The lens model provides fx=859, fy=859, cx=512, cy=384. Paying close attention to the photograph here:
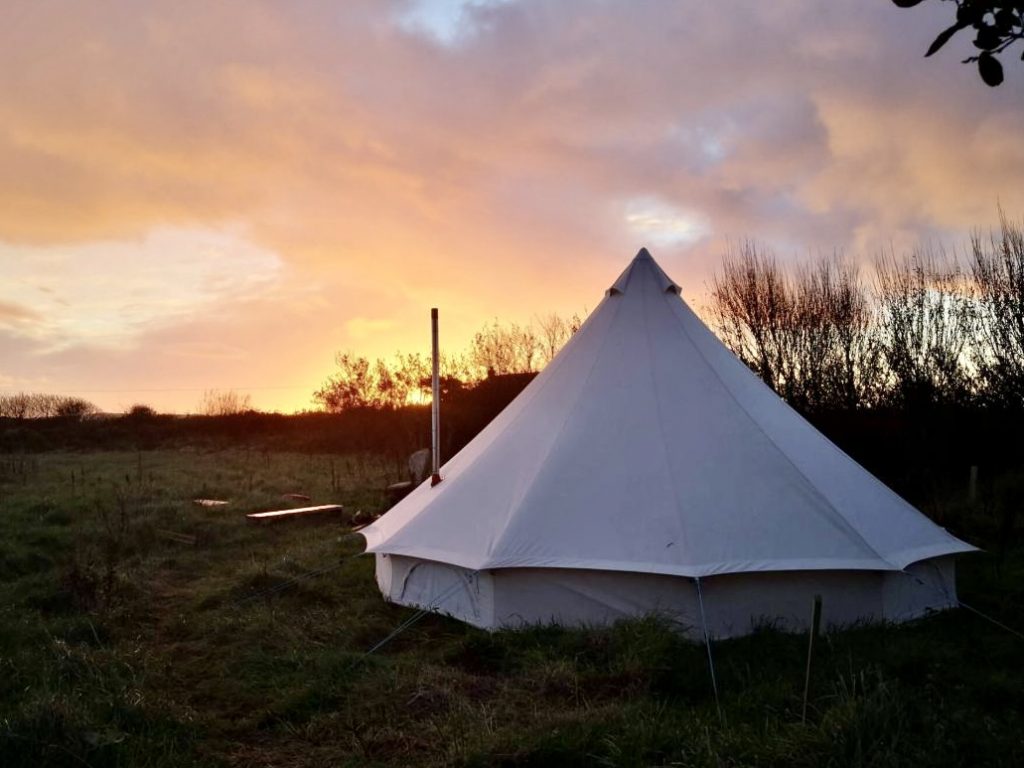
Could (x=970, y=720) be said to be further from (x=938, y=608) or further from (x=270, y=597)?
(x=270, y=597)

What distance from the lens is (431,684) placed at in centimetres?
425

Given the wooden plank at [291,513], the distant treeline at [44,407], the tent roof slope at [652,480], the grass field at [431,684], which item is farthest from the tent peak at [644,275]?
the distant treeline at [44,407]

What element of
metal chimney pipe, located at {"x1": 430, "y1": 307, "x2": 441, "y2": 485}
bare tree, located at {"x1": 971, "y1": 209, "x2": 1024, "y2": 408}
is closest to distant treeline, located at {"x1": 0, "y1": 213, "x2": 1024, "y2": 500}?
bare tree, located at {"x1": 971, "y1": 209, "x2": 1024, "y2": 408}

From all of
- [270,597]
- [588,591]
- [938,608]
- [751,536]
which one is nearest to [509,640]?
[588,591]

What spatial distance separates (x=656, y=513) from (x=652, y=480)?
0.28 m

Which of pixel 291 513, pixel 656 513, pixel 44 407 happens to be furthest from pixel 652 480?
pixel 44 407

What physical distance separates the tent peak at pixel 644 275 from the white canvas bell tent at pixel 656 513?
0.02 m

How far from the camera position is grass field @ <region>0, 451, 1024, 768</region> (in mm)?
3258

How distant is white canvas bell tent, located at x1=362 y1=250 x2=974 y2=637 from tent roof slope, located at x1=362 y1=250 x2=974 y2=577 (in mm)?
12

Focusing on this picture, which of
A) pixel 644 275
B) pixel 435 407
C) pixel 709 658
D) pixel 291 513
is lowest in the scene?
pixel 709 658

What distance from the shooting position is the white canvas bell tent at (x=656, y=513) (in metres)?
5.11

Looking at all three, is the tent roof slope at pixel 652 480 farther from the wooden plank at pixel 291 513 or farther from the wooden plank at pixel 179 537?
the wooden plank at pixel 291 513

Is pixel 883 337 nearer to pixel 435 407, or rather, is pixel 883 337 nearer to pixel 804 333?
pixel 804 333

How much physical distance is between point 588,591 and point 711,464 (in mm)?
1195
